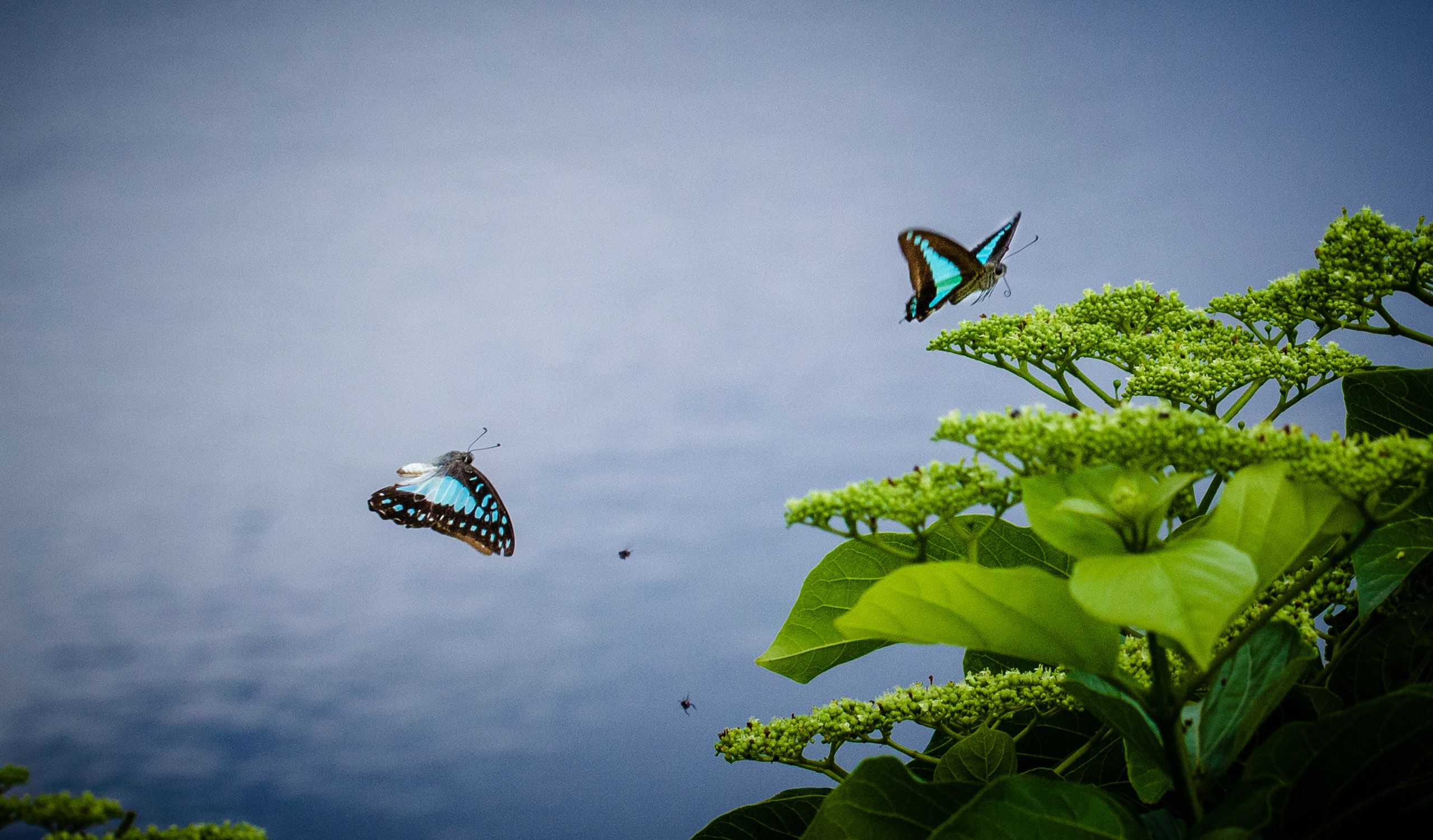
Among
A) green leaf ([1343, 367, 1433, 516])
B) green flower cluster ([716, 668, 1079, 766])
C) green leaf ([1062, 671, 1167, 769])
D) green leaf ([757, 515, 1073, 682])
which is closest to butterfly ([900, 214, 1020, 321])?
green leaf ([1343, 367, 1433, 516])

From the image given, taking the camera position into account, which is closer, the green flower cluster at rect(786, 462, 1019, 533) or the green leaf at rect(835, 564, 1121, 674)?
the green leaf at rect(835, 564, 1121, 674)

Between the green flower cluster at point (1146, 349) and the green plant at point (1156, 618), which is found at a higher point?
the green flower cluster at point (1146, 349)

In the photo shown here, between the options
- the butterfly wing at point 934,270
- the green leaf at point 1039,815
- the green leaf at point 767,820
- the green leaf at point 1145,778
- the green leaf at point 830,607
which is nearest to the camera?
the green leaf at point 1039,815

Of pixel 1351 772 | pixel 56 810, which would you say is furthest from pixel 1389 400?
pixel 56 810

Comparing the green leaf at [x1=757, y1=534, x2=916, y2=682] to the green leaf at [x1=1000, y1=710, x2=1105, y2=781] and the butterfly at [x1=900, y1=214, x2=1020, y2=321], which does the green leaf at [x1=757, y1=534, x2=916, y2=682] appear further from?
the butterfly at [x1=900, y1=214, x2=1020, y2=321]

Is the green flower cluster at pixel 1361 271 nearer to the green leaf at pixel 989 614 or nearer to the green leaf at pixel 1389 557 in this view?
the green leaf at pixel 1389 557

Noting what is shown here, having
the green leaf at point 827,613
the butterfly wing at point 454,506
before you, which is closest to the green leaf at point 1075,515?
the green leaf at point 827,613
